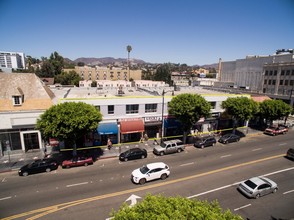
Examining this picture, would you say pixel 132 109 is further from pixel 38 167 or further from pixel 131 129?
pixel 38 167

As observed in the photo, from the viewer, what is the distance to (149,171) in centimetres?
2136

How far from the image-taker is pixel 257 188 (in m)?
18.7

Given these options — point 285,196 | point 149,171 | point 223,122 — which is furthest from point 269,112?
point 149,171

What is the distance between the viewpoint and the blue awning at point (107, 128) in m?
30.8

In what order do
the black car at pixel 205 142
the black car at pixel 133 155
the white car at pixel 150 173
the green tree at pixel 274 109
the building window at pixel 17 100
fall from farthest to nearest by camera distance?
the green tree at pixel 274 109, the black car at pixel 205 142, the building window at pixel 17 100, the black car at pixel 133 155, the white car at pixel 150 173

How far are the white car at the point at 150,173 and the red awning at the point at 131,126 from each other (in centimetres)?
1113

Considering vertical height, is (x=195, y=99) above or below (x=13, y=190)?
above

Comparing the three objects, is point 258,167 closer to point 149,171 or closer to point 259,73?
point 149,171

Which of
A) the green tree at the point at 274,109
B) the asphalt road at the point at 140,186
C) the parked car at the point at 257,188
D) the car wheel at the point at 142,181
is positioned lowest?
the asphalt road at the point at 140,186

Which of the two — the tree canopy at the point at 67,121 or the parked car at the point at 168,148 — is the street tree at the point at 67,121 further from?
the parked car at the point at 168,148

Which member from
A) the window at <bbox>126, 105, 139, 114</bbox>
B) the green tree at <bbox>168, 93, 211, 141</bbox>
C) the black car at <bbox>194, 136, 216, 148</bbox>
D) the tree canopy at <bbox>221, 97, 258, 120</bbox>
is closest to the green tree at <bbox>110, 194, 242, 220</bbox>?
the green tree at <bbox>168, 93, 211, 141</bbox>

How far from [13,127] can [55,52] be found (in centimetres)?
14099

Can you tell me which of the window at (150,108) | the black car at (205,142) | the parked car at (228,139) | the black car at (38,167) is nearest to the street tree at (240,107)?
the parked car at (228,139)

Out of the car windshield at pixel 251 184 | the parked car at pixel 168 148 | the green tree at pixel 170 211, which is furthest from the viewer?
the parked car at pixel 168 148
